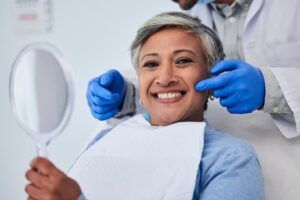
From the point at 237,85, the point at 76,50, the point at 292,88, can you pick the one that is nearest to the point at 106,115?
the point at 237,85

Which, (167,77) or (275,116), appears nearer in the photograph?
(167,77)

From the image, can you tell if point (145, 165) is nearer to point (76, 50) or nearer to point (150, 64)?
point (150, 64)

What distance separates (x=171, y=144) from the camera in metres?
1.04

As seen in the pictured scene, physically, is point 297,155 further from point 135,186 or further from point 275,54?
point 135,186

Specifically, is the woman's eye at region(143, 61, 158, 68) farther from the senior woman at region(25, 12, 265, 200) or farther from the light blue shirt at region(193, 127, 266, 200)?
the light blue shirt at region(193, 127, 266, 200)

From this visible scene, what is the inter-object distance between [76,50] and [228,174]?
1358 mm

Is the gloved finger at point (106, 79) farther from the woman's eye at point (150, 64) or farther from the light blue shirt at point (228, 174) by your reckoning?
the light blue shirt at point (228, 174)

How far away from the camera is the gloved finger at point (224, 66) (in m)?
1.08

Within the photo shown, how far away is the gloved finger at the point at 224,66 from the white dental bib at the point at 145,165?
15 centimetres

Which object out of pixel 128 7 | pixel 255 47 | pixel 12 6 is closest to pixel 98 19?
pixel 128 7

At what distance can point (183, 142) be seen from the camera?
104 cm

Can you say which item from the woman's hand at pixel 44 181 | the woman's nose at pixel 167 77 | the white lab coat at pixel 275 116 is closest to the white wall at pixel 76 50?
the white lab coat at pixel 275 116

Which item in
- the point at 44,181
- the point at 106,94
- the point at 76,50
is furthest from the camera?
the point at 76,50

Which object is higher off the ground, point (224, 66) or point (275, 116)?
point (224, 66)
